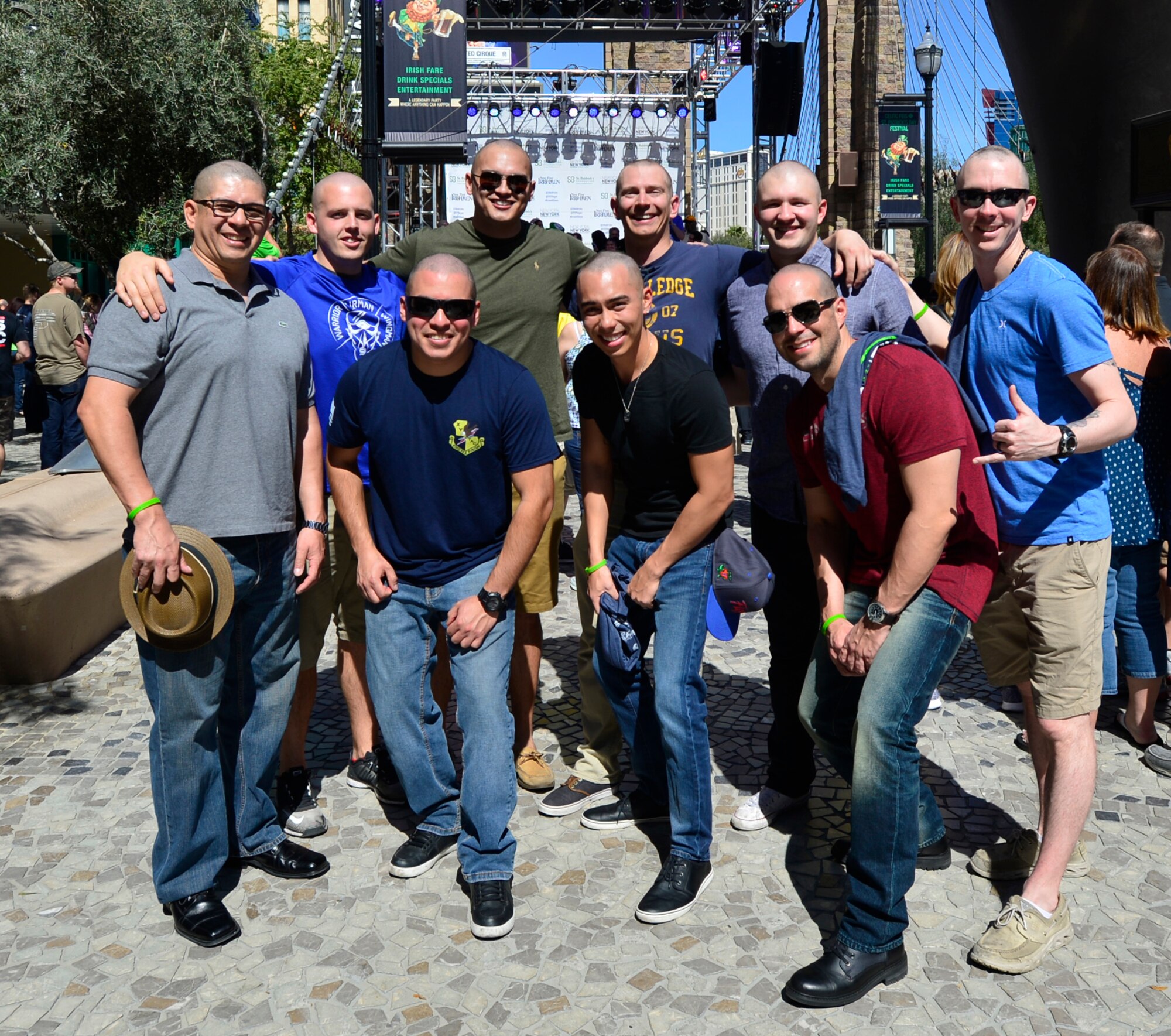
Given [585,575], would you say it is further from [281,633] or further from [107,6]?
[107,6]

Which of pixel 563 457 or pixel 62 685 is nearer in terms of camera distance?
pixel 563 457

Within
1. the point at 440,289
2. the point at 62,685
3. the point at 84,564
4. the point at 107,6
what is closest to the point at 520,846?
the point at 440,289

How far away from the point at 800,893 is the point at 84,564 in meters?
4.16

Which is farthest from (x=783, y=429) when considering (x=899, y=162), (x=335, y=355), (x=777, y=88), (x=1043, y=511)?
(x=899, y=162)

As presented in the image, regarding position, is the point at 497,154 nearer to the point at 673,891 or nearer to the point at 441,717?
the point at 441,717

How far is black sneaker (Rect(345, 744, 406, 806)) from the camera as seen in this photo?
403 centimetres

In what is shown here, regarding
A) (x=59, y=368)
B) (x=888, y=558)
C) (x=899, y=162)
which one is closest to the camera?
(x=888, y=558)

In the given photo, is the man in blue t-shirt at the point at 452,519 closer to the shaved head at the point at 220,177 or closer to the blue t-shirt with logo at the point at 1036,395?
the shaved head at the point at 220,177

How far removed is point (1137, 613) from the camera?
4.39m

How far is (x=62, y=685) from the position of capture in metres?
5.34

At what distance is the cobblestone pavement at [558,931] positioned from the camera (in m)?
2.76

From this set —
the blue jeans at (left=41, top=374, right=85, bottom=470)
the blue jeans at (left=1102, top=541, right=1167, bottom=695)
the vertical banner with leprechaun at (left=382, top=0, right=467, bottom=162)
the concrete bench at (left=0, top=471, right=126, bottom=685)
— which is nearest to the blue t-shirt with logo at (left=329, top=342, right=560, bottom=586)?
the blue jeans at (left=1102, top=541, right=1167, bottom=695)

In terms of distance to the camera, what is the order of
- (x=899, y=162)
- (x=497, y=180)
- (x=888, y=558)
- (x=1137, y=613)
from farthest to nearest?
(x=899, y=162) < (x=1137, y=613) < (x=497, y=180) < (x=888, y=558)

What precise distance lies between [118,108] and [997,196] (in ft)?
62.0
